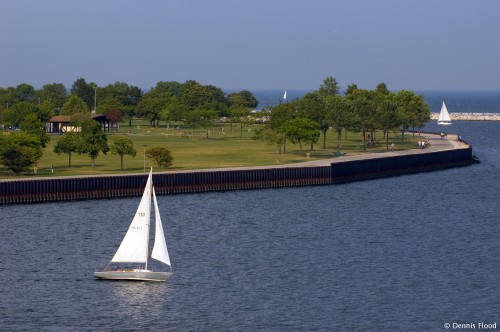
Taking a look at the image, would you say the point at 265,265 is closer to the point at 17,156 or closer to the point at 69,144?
the point at 17,156

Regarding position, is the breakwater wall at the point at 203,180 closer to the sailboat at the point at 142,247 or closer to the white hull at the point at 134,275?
the sailboat at the point at 142,247

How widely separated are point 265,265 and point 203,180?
47178mm

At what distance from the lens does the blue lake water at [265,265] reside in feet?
241

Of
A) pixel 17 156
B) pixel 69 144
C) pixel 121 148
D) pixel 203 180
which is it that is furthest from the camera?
pixel 69 144

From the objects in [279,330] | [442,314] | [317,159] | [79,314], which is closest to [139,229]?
[79,314]

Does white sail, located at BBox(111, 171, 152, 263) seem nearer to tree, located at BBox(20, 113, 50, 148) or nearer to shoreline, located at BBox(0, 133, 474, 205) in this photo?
shoreline, located at BBox(0, 133, 474, 205)

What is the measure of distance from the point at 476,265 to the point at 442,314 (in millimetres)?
17593

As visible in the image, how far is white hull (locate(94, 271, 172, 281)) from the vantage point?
82250mm

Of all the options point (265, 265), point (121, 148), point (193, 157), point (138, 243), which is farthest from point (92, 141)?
point (138, 243)

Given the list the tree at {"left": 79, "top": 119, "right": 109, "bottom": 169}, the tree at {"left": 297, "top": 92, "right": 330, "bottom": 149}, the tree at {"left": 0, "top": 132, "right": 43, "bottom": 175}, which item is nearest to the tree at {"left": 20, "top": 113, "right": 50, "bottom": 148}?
the tree at {"left": 79, "top": 119, "right": 109, "bottom": 169}

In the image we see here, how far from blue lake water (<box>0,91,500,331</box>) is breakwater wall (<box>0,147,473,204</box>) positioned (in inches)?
82.5

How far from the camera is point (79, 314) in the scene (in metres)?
73.0

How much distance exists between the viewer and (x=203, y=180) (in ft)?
446

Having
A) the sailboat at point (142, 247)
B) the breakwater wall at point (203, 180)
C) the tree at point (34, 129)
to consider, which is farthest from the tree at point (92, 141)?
the sailboat at point (142, 247)
